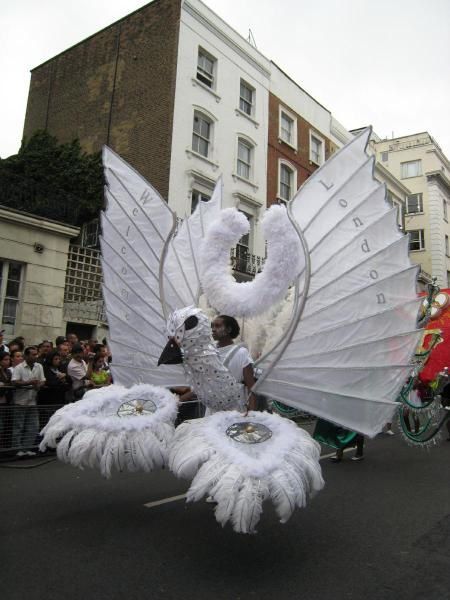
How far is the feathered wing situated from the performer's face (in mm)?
379

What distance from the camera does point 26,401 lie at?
6973 millimetres

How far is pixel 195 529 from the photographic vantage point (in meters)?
3.93

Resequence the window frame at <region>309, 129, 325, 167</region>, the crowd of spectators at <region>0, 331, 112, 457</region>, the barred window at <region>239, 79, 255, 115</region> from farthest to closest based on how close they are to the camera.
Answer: the window frame at <region>309, 129, 325, 167</region>
the barred window at <region>239, 79, 255, 115</region>
the crowd of spectators at <region>0, 331, 112, 457</region>

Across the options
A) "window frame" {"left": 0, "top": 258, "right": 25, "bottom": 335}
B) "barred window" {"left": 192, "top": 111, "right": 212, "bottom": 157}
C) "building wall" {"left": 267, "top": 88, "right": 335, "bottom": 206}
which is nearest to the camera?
"window frame" {"left": 0, "top": 258, "right": 25, "bottom": 335}

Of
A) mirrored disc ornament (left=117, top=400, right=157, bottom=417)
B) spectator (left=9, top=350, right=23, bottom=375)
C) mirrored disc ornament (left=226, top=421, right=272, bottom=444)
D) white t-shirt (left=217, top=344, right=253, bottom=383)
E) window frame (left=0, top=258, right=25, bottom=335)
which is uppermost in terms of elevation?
window frame (left=0, top=258, right=25, bottom=335)

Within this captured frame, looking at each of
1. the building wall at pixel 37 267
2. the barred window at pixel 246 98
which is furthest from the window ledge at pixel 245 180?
the building wall at pixel 37 267

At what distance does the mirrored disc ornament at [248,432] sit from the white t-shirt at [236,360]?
0.48 m

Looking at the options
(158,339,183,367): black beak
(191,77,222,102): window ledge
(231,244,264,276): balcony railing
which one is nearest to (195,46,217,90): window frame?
(191,77,222,102): window ledge

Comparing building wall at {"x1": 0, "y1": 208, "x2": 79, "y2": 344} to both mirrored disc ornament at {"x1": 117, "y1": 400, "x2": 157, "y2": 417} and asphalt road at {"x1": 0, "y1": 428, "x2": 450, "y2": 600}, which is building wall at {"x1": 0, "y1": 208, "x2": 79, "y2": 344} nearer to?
asphalt road at {"x1": 0, "y1": 428, "x2": 450, "y2": 600}

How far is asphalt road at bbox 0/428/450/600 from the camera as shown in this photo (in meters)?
3.00

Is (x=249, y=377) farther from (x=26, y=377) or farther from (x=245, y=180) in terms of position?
(x=245, y=180)

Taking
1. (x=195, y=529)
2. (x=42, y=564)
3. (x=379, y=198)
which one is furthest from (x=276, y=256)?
(x=42, y=564)

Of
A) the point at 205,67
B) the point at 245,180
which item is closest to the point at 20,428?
the point at 245,180

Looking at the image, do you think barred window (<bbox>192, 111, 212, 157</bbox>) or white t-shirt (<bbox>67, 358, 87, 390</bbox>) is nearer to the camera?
white t-shirt (<bbox>67, 358, 87, 390</bbox>)
